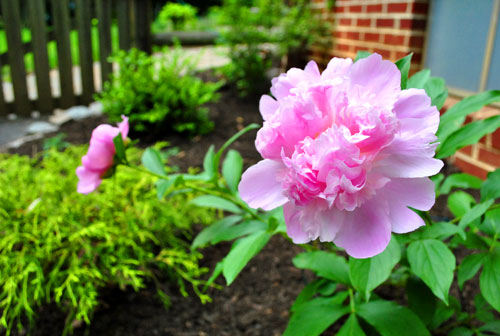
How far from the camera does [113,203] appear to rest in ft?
6.14

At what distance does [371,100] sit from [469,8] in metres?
2.17

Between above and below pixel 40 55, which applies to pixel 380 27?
above

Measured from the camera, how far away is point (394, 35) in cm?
285

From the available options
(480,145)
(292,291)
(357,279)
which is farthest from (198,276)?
(480,145)

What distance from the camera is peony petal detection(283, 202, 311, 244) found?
1.88ft

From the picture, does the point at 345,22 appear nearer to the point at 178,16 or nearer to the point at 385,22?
the point at 385,22

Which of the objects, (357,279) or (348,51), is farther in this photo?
(348,51)

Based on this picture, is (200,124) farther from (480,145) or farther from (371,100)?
(371,100)

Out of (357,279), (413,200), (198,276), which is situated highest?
(413,200)

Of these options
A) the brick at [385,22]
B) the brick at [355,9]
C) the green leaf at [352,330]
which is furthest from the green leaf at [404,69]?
the brick at [355,9]

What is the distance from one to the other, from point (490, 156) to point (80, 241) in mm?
1878

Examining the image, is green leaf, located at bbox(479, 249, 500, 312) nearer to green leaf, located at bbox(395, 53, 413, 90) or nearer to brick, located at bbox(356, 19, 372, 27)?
green leaf, located at bbox(395, 53, 413, 90)

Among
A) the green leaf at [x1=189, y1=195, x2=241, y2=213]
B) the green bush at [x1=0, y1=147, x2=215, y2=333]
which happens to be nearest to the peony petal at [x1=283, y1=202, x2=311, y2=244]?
the green leaf at [x1=189, y1=195, x2=241, y2=213]

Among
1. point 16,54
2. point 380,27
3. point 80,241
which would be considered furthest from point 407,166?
point 16,54
